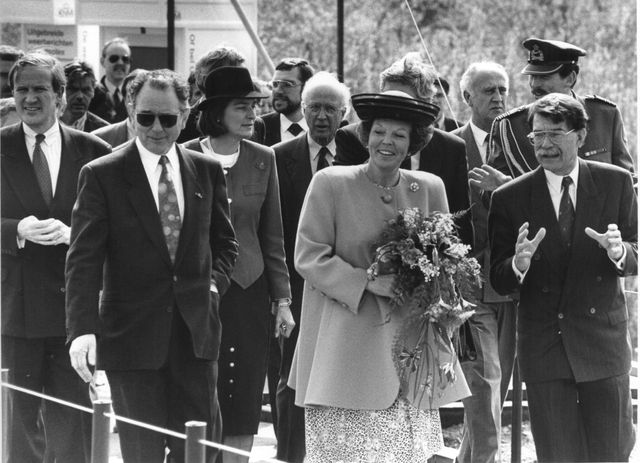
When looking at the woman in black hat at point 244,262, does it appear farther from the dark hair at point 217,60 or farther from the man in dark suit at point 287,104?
the man in dark suit at point 287,104

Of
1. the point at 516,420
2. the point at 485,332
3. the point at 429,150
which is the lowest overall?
the point at 516,420

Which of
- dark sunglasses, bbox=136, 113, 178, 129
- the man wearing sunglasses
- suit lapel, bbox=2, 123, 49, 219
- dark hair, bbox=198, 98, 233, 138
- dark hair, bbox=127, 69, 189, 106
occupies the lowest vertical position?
suit lapel, bbox=2, 123, 49, 219

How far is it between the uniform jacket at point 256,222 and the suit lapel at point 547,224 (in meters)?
1.43

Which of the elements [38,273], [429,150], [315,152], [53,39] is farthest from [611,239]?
[53,39]

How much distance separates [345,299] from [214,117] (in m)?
1.80

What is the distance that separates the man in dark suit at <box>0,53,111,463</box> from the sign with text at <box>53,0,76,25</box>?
512cm

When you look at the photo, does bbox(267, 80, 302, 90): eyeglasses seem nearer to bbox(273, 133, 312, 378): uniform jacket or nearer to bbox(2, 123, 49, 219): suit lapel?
bbox(273, 133, 312, 378): uniform jacket

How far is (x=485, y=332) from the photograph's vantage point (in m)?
7.35

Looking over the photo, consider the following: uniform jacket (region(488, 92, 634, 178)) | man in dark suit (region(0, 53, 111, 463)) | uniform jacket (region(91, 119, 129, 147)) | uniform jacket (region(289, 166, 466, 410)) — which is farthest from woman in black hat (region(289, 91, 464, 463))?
uniform jacket (region(91, 119, 129, 147))

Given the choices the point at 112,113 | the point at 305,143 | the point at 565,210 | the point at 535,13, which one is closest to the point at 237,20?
the point at 112,113

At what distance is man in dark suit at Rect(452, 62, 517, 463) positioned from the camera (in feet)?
23.9

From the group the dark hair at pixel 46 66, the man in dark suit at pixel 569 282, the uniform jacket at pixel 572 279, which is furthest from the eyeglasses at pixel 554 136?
the dark hair at pixel 46 66

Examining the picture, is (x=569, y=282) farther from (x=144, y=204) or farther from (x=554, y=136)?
(x=144, y=204)

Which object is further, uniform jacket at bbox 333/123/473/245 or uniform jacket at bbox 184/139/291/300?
uniform jacket at bbox 184/139/291/300
